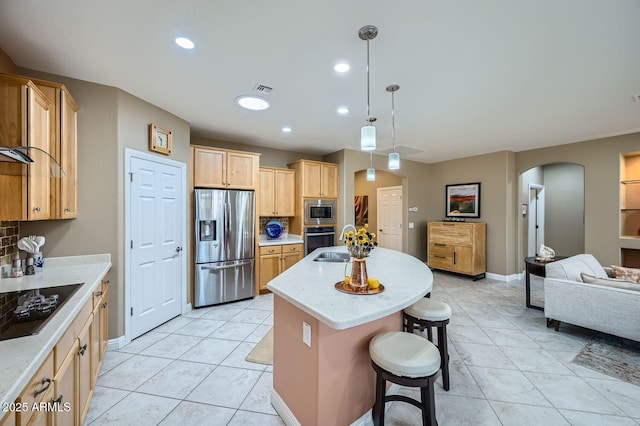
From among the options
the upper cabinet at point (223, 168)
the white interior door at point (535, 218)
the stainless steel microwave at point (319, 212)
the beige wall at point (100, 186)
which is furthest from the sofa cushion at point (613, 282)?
the beige wall at point (100, 186)

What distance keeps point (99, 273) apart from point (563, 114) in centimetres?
532

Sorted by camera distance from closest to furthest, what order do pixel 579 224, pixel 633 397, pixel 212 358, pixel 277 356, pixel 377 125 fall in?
1. pixel 277 356
2. pixel 633 397
3. pixel 212 358
4. pixel 377 125
5. pixel 579 224

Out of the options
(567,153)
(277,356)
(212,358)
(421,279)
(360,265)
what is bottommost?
(212,358)

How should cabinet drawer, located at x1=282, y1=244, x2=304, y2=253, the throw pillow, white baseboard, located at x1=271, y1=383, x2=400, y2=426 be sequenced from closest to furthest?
white baseboard, located at x1=271, y1=383, x2=400, y2=426, the throw pillow, cabinet drawer, located at x1=282, y1=244, x2=304, y2=253

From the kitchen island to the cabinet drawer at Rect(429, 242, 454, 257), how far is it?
4150 millimetres

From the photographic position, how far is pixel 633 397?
1.98 m

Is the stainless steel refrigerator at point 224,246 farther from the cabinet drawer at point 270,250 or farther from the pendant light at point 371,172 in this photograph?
the pendant light at point 371,172

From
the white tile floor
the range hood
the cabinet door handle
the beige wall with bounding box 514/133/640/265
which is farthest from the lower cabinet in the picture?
the beige wall with bounding box 514/133/640/265

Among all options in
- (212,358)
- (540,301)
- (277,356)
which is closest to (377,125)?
(277,356)

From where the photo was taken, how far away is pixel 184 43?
1912 mm

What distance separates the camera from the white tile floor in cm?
181

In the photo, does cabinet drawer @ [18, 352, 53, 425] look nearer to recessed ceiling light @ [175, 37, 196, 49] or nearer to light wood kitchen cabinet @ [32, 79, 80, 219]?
light wood kitchen cabinet @ [32, 79, 80, 219]

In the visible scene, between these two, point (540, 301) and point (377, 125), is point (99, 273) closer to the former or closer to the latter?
point (377, 125)

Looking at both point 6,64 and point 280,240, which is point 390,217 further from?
point 6,64
